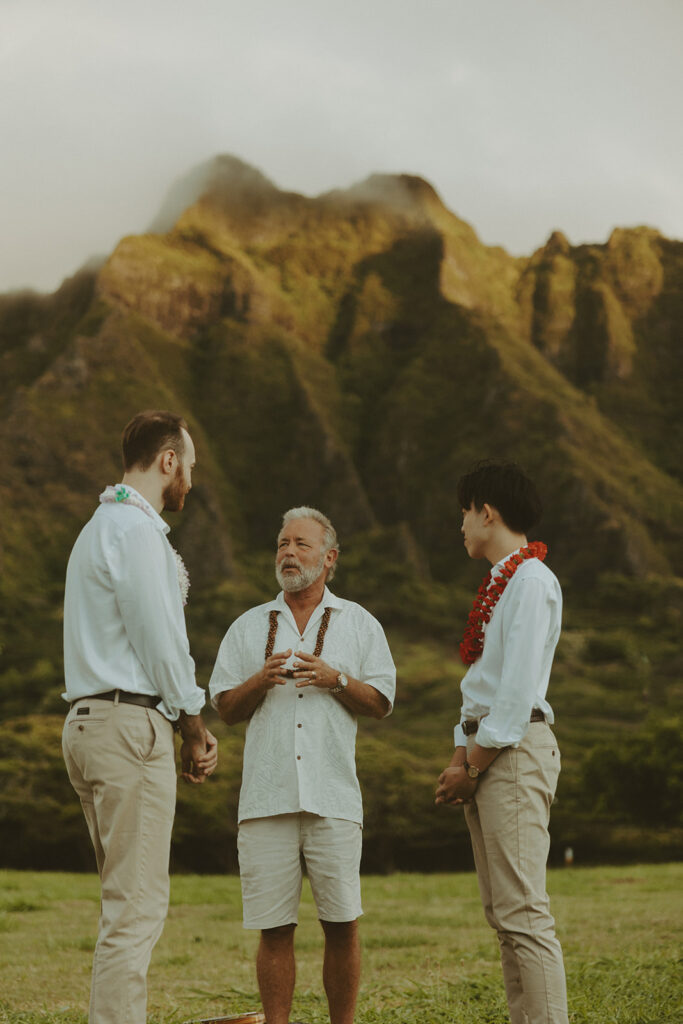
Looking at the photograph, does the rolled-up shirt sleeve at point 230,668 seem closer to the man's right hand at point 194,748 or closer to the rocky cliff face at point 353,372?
the man's right hand at point 194,748

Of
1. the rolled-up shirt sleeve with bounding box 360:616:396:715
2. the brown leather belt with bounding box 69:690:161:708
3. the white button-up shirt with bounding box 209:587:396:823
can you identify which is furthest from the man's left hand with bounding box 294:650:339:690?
the brown leather belt with bounding box 69:690:161:708

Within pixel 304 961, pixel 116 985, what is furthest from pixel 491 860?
pixel 304 961

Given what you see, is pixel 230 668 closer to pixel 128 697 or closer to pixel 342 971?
pixel 128 697

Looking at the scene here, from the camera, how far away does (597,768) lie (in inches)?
1634

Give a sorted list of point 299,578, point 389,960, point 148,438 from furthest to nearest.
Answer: point 389,960, point 299,578, point 148,438

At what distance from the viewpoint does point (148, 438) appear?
425cm

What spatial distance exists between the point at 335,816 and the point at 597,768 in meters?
39.0

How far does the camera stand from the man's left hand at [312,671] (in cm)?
467

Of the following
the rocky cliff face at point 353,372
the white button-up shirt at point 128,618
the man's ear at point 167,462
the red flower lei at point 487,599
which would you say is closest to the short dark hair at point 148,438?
the man's ear at point 167,462

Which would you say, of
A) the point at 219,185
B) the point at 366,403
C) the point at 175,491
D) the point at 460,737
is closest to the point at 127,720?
the point at 175,491

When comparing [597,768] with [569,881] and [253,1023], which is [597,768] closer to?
[569,881]

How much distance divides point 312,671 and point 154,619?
3.19ft

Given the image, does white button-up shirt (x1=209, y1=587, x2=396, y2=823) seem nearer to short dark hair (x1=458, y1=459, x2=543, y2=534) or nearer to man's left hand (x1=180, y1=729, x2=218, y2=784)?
man's left hand (x1=180, y1=729, x2=218, y2=784)

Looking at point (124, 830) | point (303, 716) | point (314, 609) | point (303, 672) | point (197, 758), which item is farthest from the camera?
point (314, 609)
